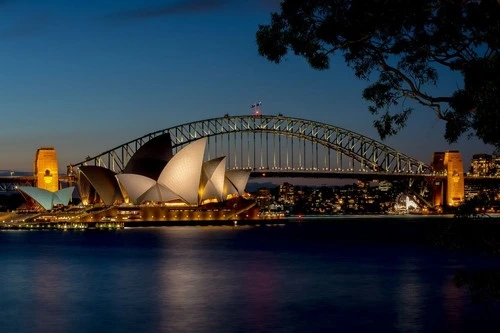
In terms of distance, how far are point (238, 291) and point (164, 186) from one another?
211ft

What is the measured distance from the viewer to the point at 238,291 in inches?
1357

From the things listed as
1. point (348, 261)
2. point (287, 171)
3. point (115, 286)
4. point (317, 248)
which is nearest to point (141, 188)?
point (287, 171)

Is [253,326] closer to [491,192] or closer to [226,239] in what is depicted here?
[491,192]

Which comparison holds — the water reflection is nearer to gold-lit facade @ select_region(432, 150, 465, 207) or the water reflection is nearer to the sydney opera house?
the sydney opera house

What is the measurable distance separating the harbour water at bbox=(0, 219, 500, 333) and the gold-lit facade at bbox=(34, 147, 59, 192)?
6504 centimetres

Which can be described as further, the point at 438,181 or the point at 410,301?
the point at 438,181

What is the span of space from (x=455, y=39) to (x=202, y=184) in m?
87.7

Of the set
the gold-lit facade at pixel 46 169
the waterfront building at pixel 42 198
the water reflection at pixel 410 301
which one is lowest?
the water reflection at pixel 410 301

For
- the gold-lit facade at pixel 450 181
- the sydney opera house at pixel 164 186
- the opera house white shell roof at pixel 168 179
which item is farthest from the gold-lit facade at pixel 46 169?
the gold-lit facade at pixel 450 181

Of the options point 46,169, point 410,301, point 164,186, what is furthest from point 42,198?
point 410,301

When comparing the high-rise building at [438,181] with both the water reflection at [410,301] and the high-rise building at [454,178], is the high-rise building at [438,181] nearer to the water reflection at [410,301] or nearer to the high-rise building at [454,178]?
the high-rise building at [454,178]

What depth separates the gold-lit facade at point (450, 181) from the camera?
469 feet

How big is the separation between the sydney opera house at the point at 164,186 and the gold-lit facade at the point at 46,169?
10491 mm

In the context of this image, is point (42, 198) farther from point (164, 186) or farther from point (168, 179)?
point (168, 179)
